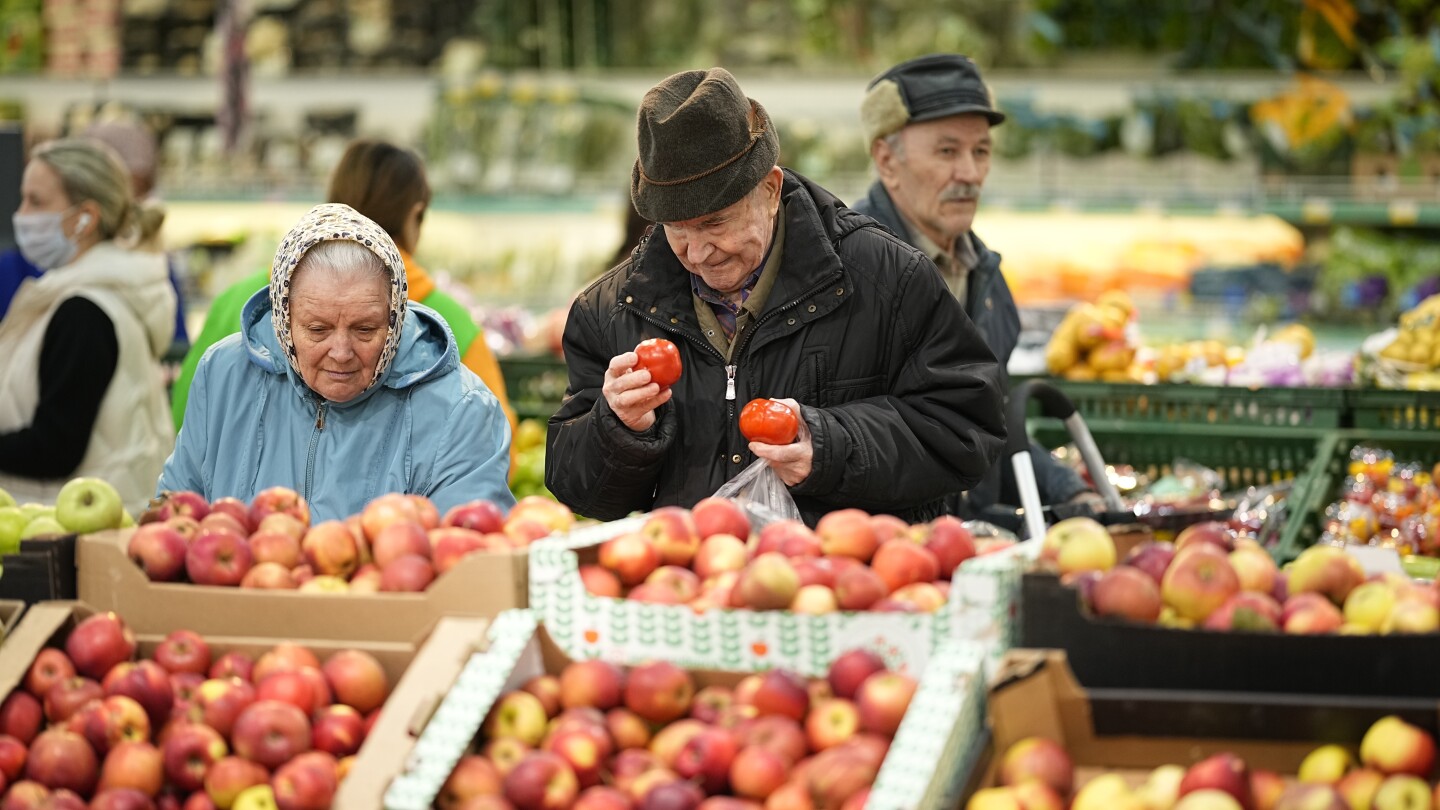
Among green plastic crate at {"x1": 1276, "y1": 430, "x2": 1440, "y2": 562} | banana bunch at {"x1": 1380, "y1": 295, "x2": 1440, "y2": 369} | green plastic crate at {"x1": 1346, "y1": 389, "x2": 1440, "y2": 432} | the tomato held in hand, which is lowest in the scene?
green plastic crate at {"x1": 1276, "y1": 430, "x2": 1440, "y2": 562}

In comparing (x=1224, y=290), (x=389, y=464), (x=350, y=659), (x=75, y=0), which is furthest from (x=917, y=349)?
(x=75, y=0)

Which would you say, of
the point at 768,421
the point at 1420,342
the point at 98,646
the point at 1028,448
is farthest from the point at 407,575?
the point at 1420,342

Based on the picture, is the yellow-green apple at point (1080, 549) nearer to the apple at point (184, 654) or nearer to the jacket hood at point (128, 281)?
the apple at point (184, 654)

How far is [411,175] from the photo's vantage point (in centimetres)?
422

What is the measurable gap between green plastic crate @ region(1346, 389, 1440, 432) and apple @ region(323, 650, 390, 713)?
3.49 meters

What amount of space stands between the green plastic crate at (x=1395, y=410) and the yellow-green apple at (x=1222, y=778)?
3221 millimetres

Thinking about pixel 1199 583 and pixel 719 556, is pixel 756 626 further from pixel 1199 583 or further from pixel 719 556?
pixel 1199 583

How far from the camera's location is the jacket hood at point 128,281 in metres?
4.66

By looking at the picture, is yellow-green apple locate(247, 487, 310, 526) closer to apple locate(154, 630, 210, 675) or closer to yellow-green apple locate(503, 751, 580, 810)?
apple locate(154, 630, 210, 675)

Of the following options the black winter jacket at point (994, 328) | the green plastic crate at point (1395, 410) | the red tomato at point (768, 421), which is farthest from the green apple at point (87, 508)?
the green plastic crate at point (1395, 410)

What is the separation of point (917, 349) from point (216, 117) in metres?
6.21

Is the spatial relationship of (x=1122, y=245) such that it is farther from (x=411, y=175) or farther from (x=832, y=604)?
(x=832, y=604)

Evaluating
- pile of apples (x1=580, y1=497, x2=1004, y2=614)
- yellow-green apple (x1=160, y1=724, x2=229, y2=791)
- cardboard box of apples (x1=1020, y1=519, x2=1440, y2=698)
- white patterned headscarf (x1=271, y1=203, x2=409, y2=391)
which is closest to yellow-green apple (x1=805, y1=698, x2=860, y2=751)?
pile of apples (x1=580, y1=497, x2=1004, y2=614)

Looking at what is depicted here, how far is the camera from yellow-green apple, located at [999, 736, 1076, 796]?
1.88 m
